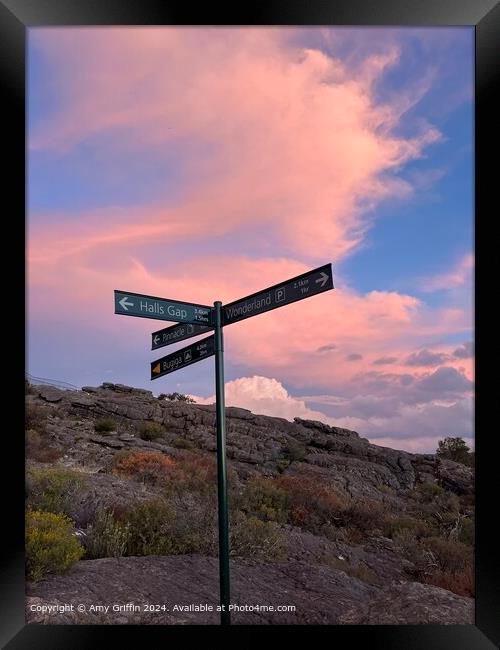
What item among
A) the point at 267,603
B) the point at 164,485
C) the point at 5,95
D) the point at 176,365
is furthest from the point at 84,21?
the point at 164,485

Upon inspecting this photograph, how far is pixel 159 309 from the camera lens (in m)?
6.05

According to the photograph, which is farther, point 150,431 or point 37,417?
point 150,431

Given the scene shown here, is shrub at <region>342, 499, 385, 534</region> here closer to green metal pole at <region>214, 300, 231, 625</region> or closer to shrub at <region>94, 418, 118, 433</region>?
green metal pole at <region>214, 300, 231, 625</region>

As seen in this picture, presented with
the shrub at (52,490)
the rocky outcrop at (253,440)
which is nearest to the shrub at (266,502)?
the shrub at (52,490)

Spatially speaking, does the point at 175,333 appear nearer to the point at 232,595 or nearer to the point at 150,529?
the point at 150,529

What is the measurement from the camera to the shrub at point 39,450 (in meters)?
13.8

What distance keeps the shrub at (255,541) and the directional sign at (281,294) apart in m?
3.56

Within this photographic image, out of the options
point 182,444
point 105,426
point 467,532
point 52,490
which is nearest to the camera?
point 52,490

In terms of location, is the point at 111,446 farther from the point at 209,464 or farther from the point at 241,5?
the point at 241,5

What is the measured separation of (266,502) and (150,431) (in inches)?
330

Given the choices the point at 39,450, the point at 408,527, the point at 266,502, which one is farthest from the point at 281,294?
the point at 39,450

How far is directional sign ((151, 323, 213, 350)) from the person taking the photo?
21.0ft

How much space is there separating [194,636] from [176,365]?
263 cm

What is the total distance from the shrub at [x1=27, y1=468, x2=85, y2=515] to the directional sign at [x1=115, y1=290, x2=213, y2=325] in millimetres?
3732
